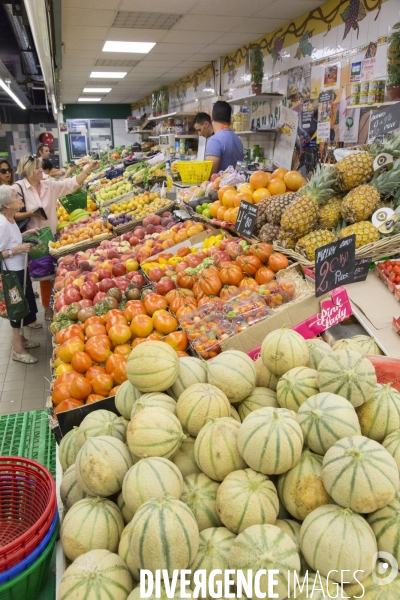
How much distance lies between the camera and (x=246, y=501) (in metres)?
1.07

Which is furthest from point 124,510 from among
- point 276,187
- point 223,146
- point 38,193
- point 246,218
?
point 38,193

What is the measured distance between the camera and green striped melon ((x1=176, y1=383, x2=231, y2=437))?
1287mm

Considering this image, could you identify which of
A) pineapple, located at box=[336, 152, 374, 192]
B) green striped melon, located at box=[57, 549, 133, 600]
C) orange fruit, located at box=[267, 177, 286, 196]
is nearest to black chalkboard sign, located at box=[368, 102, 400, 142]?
pineapple, located at box=[336, 152, 374, 192]

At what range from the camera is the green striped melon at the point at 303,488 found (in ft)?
3.60

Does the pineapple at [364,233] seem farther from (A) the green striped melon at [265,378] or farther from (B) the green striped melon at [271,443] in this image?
(B) the green striped melon at [271,443]

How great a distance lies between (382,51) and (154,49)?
194 inches

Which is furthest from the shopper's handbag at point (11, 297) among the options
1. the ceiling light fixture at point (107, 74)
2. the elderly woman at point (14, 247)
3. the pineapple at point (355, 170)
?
the ceiling light fixture at point (107, 74)

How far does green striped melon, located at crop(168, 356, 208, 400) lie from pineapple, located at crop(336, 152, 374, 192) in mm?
1944

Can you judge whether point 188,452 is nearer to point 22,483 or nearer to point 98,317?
point 22,483

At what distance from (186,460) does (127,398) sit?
0.33 metres

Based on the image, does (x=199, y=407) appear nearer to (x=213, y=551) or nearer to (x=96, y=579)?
(x=213, y=551)

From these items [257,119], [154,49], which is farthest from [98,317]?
[154,49]

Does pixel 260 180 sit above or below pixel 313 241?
above

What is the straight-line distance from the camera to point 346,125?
18.7ft
